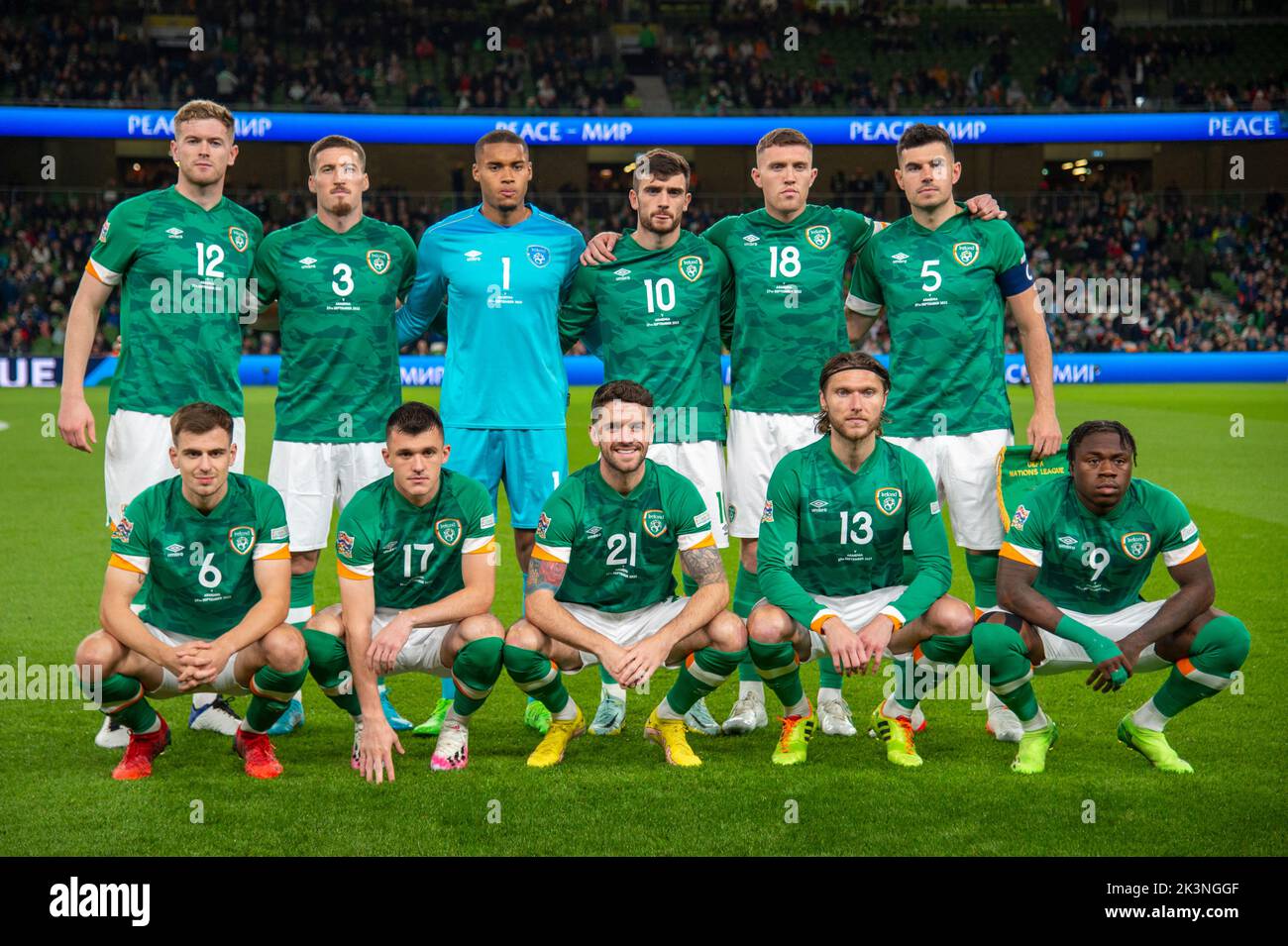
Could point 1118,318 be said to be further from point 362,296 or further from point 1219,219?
point 362,296

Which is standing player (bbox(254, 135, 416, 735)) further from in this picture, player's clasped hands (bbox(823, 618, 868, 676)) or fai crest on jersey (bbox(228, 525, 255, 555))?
player's clasped hands (bbox(823, 618, 868, 676))

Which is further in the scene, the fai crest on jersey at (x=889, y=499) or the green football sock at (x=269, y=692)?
the fai crest on jersey at (x=889, y=499)

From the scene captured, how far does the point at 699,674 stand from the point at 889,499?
3.20 ft

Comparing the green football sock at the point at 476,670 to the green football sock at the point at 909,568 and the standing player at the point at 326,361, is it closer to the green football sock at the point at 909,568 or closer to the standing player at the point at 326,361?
the standing player at the point at 326,361

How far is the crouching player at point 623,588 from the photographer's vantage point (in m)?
4.84

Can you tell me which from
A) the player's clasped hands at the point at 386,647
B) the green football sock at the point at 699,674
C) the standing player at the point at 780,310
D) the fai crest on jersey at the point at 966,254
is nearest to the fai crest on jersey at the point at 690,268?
the standing player at the point at 780,310

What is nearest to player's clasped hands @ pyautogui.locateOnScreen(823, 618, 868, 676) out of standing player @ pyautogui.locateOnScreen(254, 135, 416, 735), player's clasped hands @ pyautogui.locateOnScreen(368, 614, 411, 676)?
player's clasped hands @ pyautogui.locateOnScreen(368, 614, 411, 676)

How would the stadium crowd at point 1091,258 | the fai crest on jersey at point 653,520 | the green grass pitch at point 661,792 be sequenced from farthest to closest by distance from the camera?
the stadium crowd at point 1091,258, the fai crest on jersey at point 653,520, the green grass pitch at point 661,792

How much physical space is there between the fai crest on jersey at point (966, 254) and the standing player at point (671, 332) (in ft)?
3.19

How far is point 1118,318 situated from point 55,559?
2550cm

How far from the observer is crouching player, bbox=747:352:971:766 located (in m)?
4.86

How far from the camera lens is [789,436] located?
5688mm

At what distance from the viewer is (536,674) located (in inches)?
190

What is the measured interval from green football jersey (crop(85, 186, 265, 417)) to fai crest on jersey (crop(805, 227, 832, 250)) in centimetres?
239
